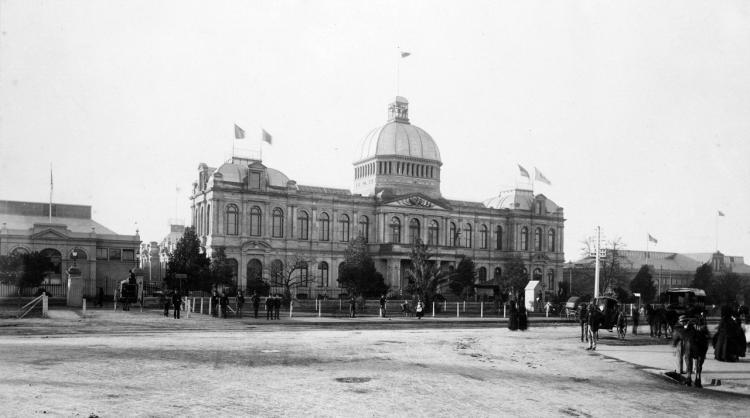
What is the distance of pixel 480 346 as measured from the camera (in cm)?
2658

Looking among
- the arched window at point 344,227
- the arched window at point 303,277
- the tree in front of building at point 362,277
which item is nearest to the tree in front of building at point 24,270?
the tree in front of building at point 362,277

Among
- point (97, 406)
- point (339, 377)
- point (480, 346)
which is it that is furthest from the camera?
point (480, 346)

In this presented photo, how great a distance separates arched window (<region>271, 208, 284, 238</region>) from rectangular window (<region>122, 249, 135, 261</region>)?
15.3 m

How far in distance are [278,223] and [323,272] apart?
26.7ft

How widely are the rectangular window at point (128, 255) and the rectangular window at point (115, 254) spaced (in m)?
0.43

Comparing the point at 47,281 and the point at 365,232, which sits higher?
the point at 365,232

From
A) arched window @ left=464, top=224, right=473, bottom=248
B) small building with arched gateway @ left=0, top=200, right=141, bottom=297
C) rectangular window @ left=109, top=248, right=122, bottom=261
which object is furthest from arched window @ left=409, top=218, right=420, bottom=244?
rectangular window @ left=109, top=248, right=122, bottom=261

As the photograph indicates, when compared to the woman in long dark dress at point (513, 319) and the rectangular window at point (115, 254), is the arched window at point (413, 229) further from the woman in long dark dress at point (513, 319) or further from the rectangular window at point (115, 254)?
the woman in long dark dress at point (513, 319)

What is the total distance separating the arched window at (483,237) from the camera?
99000 millimetres

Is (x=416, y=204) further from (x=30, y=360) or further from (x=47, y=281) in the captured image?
(x=30, y=360)

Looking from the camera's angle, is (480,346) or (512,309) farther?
(512,309)

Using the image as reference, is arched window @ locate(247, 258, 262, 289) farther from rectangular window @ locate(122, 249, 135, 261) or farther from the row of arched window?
rectangular window @ locate(122, 249, 135, 261)

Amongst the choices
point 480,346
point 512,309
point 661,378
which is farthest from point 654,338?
point 661,378

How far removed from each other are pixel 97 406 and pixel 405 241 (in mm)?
77495
